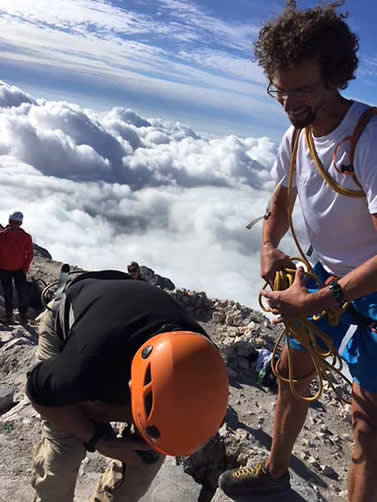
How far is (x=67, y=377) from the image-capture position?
260cm

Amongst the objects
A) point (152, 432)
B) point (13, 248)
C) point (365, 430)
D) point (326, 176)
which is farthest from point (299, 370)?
point (13, 248)

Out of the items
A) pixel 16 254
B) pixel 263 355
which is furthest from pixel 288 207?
pixel 16 254

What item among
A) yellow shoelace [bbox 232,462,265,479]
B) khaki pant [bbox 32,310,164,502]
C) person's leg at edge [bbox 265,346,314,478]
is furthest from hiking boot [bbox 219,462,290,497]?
khaki pant [bbox 32,310,164,502]

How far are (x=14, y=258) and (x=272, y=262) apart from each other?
24.5ft

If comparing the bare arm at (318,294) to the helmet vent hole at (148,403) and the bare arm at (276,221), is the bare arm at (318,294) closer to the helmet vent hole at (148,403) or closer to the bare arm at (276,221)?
the bare arm at (276,221)

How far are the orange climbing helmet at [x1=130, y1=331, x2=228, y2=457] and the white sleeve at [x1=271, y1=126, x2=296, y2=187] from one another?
60.9 inches

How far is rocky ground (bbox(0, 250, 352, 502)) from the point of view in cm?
438

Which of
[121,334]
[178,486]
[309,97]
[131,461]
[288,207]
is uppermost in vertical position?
[309,97]

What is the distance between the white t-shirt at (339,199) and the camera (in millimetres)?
2529

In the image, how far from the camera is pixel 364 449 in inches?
116

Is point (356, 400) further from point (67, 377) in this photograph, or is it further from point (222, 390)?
point (67, 377)

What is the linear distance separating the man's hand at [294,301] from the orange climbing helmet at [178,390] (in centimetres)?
65

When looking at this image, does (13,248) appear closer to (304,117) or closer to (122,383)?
(122,383)

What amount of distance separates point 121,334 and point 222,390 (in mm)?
698
